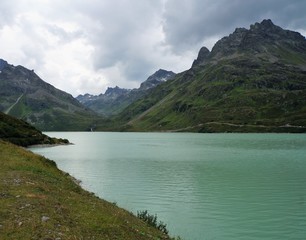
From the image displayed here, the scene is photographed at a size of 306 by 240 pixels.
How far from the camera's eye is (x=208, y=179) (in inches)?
2611

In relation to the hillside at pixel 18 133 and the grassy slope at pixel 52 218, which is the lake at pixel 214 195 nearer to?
the grassy slope at pixel 52 218

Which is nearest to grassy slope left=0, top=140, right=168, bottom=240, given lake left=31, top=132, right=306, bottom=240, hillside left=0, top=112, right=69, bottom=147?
lake left=31, top=132, right=306, bottom=240

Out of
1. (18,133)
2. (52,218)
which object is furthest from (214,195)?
(18,133)

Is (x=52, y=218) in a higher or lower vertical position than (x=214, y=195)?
higher

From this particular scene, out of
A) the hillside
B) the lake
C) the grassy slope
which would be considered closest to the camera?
the grassy slope

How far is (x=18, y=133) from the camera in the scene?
14838cm

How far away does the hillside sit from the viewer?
138750 millimetres

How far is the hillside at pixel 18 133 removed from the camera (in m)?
139

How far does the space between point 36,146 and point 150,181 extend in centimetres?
10761

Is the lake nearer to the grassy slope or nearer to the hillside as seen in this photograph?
the grassy slope

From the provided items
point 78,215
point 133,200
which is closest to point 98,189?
point 133,200

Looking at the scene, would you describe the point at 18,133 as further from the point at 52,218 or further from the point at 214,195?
the point at 52,218

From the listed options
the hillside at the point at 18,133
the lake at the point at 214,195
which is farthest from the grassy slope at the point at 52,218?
the hillside at the point at 18,133

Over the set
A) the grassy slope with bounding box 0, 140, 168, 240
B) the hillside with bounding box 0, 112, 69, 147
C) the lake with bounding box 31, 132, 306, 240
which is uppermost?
the hillside with bounding box 0, 112, 69, 147
